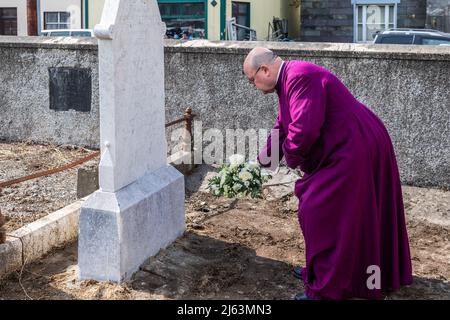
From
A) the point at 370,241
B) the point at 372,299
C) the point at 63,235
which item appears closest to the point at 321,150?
the point at 370,241

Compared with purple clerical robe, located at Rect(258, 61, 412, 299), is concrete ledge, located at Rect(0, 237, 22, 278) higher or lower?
lower

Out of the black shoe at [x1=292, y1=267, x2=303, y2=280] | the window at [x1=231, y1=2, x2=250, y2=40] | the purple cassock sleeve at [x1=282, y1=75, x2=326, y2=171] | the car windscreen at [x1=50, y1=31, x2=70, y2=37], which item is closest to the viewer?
the purple cassock sleeve at [x1=282, y1=75, x2=326, y2=171]

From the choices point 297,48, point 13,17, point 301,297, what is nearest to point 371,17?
point 13,17

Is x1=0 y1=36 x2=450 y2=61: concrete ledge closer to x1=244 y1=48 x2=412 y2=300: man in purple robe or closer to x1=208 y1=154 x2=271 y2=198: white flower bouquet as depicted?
x1=208 y1=154 x2=271 y2=198: white flower bouquet

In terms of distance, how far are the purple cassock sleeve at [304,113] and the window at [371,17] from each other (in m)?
21.5

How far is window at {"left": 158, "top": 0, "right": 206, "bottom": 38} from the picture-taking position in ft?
75.6

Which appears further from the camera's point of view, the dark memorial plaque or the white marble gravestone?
the dark memorial plaque

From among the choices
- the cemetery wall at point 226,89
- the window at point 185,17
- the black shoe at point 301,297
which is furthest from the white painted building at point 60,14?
the black shoe at point 301,297

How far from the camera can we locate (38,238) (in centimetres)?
521

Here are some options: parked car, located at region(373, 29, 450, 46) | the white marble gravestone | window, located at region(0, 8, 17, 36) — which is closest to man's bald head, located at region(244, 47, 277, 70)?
the white marble gravestone

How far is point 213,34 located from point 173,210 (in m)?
18.1

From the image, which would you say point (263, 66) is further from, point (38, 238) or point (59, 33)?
point (59, 33)

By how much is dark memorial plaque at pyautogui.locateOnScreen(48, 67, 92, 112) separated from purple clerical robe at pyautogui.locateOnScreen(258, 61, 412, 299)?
472 cm

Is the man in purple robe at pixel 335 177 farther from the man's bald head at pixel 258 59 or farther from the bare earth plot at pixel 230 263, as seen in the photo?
the bare earth plot at pixel 230 263
